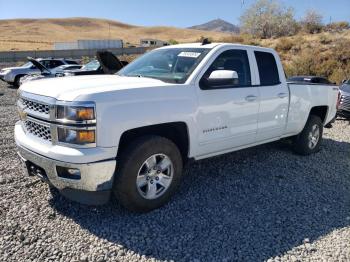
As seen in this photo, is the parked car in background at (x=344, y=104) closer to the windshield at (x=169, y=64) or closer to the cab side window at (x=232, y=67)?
the cab side window at (x=232, y=67)

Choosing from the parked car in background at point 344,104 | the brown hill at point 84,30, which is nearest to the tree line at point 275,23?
the parked car in background at point 344,104

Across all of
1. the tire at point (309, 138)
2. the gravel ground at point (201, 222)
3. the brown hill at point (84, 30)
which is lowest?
the gravel ground at point (201, 222)

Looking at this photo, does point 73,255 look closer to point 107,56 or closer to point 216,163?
point 216,163

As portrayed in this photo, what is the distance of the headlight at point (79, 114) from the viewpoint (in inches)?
128

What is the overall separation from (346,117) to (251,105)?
6888mm

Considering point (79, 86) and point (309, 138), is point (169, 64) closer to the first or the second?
point (79, 86)

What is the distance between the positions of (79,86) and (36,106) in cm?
53

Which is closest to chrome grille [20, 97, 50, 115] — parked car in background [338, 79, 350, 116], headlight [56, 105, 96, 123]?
headlight [56, 105, 96, 123]

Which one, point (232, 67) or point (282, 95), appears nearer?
point (232, 67)

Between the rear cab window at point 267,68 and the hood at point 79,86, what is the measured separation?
1.77m

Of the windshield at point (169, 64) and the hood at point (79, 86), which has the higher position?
the windshield at point (169, 64)

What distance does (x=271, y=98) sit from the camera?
16.9 ft

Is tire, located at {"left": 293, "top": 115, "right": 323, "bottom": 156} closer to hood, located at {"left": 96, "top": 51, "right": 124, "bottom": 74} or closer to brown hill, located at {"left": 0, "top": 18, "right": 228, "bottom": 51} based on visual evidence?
hood, located at {"left": 96, "top": 51, "right": 124, "bottom": 74}

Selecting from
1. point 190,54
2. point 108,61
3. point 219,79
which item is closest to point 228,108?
point 219,79
